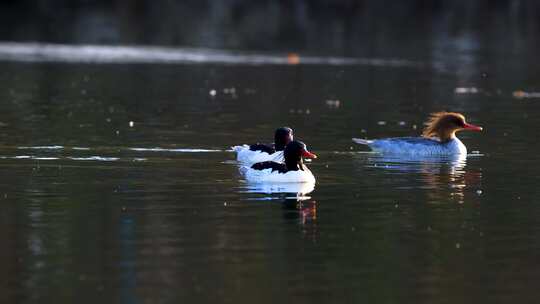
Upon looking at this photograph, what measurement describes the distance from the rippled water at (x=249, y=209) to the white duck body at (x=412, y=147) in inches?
12.1

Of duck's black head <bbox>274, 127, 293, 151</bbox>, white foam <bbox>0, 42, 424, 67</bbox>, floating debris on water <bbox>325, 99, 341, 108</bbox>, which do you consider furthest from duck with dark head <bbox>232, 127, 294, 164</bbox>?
white foam <bbox>0, 42, 424, 67</bbox>

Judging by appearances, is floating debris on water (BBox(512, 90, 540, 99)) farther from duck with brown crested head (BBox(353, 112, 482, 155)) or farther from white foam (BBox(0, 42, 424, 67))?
duck with brown crested head (BBox(353, 112, 482, 155))

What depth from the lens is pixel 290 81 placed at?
46.6 meters

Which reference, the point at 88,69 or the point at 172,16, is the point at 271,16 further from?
the point at 88,69

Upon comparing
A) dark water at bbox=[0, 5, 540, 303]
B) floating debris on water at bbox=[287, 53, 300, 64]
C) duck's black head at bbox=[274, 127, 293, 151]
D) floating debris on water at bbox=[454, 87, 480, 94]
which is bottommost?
dark water at bbox=[0, 5, 540, 303]

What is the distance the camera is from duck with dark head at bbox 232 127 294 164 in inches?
958

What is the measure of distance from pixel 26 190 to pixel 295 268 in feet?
21.9

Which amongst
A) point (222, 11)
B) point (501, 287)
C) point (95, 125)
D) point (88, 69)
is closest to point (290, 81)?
point (88, 69)

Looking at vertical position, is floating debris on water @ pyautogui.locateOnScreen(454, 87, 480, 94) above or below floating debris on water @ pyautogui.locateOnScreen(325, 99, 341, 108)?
above

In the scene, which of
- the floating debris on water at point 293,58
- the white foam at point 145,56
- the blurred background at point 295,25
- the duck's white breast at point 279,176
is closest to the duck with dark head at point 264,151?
the duck's white breast at point 279,176

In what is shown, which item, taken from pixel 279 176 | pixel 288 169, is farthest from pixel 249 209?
pixel 288 169

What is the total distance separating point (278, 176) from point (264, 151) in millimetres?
2613

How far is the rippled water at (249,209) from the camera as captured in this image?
14.2 meters

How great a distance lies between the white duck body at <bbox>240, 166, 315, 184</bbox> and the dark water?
1.23 ft
